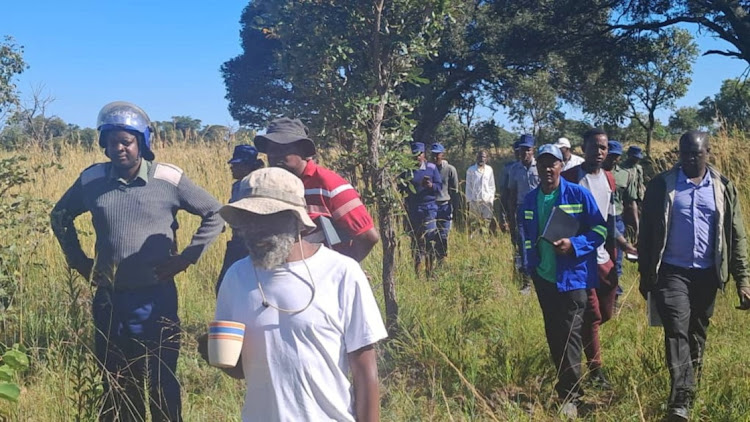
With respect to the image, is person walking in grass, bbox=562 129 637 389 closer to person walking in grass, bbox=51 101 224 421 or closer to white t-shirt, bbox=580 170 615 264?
white t-shirt, bbox=580 170 615 264

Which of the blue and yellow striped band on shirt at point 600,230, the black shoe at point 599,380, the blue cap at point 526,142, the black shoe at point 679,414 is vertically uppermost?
the blue cap at point 526,142

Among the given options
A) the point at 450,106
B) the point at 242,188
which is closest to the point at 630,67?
the point at 450,106

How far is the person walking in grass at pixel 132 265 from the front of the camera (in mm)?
3334

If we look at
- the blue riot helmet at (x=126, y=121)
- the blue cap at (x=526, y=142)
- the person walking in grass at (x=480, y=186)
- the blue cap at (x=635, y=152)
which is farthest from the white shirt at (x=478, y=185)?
the blue riot helmet at (x=126, y=121)

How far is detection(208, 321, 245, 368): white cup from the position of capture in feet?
6.21

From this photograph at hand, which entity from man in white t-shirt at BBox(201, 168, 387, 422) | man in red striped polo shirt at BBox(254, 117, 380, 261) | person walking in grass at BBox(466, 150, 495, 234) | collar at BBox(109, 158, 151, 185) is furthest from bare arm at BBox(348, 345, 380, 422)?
person walking in grass at BBox(466, 150, 495, 234)

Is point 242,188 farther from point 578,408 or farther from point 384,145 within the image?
point 578,408

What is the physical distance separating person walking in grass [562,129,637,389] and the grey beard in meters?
2.86

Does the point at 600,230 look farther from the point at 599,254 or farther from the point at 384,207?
the point at 384,207

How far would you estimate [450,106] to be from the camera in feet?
72.4

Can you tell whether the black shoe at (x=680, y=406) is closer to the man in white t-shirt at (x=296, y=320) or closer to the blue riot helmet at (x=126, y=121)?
the man in white t-shirt at (x=296, y=320)

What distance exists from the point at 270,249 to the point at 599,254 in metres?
3.26

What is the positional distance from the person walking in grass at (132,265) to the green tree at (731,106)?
9.07m

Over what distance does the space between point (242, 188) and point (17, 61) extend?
19.3 feet
